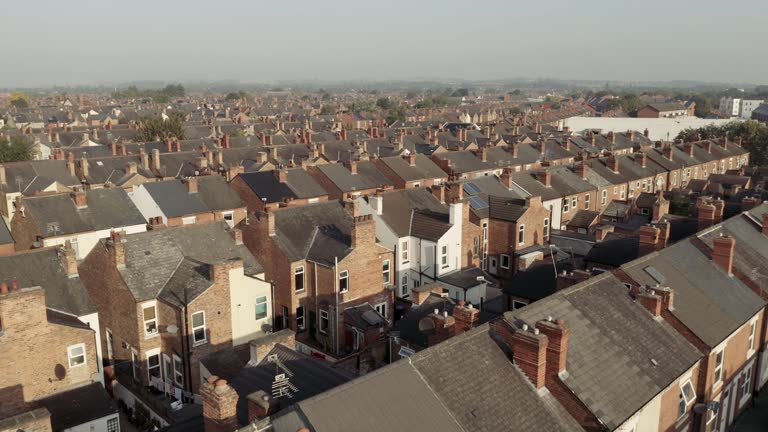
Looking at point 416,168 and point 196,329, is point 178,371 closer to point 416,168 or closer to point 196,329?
point 196,329

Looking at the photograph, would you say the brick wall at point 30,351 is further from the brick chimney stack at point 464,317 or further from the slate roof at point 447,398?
the brick chimney stack at point 464,317

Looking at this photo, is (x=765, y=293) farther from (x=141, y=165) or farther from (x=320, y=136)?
(x=320, y=136)

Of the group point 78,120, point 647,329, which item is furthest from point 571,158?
point 78,120

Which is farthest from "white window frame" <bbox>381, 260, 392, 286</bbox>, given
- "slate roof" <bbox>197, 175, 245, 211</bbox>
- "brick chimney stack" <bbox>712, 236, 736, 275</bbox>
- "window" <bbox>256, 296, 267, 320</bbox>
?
"slate roof" <bbox>197, 175, 245, 211</bbox>

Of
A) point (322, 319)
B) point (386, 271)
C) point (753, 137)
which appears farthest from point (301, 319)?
point (753, 137)

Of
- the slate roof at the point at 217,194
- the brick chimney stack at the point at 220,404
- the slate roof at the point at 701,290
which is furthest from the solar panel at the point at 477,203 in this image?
the brick chimney stack at the point at 220,404
